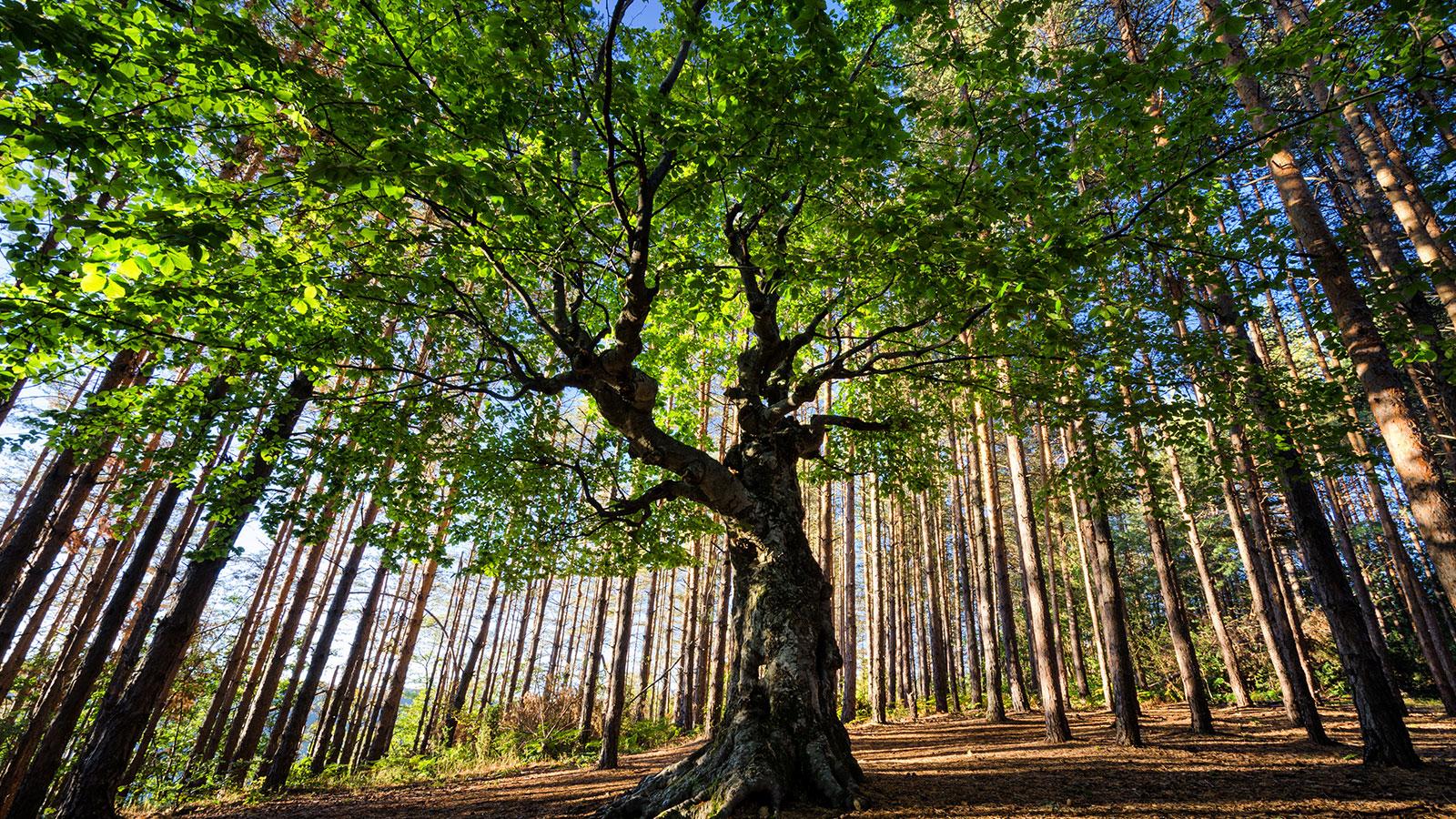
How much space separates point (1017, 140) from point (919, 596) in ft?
86.5

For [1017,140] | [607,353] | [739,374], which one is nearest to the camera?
[1017,140]

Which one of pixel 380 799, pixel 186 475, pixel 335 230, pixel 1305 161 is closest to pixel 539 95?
pixel 335 230

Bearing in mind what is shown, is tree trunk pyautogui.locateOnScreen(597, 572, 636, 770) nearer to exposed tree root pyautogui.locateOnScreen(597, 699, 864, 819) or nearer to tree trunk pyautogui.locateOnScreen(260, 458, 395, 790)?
tree trunk pyautogui.locateOnScreen(260, 458, 395, 790)

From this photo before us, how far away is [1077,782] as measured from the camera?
20.8ft

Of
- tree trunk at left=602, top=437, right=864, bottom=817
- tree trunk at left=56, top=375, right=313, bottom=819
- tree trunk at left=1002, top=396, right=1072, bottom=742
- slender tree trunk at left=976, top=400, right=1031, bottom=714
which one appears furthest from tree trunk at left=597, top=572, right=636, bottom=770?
slender tree trunk at left=976, top=400, right=1031, bottom=714

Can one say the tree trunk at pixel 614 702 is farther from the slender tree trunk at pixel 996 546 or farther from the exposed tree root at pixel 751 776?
Result: the slender tree trunk at pixel 996 546

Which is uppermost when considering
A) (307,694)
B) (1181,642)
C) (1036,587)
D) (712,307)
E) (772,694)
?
(712,307)

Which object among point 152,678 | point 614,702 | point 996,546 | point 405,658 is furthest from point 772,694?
point 405,658

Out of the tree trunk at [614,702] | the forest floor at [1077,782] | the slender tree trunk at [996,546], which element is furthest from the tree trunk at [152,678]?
the slender tree trunk at [996,546]

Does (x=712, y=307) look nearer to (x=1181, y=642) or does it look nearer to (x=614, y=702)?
(x=614, y=702)

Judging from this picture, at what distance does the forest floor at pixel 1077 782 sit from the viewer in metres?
5.14

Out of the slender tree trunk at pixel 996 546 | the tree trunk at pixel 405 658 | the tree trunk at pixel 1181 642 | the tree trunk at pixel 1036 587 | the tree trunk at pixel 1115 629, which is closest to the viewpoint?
the tree trunk at pixel 1115 629

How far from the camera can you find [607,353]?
5.79 metres

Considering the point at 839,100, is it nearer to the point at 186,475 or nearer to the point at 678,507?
the point at 678,507
